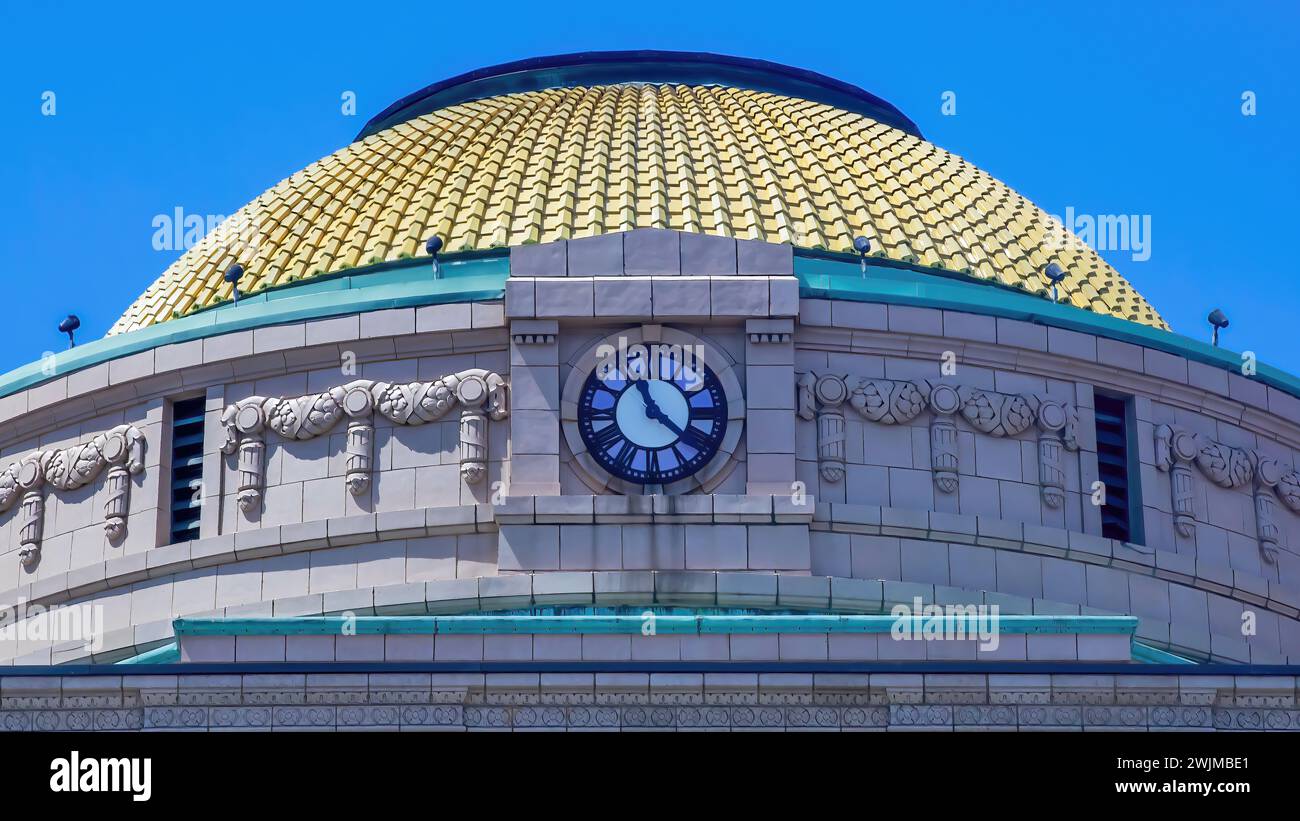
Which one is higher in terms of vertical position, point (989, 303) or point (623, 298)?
point (989, 303)

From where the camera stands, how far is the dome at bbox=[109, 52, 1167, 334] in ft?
155

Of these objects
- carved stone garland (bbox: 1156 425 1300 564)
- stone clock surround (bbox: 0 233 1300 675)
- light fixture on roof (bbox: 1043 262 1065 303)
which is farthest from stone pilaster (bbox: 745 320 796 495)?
light fixture on roof (bbox: 1043 262 1065 303)

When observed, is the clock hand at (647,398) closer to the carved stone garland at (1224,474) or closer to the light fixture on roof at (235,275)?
the carved stone garland at (1224,474)

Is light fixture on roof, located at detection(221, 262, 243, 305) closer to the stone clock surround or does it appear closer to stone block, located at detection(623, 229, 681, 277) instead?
the stone clock surround

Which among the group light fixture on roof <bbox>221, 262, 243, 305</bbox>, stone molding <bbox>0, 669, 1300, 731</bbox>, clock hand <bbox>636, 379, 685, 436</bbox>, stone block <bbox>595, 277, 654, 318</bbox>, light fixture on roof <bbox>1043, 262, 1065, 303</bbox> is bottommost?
stone molding <bbox>0, 669, 1300, 731</bbox>

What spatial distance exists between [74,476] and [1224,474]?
15112 millimetres

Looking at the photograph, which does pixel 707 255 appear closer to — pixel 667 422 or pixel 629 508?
pixel 667 422

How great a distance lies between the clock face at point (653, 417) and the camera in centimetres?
4212

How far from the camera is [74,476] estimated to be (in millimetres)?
44469

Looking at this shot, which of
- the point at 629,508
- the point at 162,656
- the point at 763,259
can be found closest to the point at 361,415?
the point at 629,508

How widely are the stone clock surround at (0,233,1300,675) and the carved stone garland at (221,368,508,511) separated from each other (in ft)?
0.72

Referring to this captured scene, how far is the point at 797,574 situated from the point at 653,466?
2352 millimetres

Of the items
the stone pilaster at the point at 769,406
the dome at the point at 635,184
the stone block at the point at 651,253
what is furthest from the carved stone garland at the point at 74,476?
the stone pilaster at the point at 769,406

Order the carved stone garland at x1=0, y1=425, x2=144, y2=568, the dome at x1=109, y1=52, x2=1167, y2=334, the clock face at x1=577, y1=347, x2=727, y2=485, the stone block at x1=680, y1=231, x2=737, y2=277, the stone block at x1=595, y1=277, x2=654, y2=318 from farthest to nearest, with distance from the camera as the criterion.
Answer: the dome at x1=109, y1=52, x2=1167, y2=334 < the carved stone garland at x1=0, y1=425, x2=144, y2=568 < the stone block at x1=680, y1=231, x2=737, y2=277 < the stone block at x1=595, y1=277, x2=654, y2=318 < the clock face at x1=577, y1=347, x2=727, y2=485
